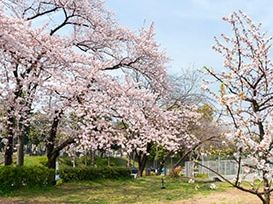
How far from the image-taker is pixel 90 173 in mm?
23781

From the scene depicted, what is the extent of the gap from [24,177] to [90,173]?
295 inches

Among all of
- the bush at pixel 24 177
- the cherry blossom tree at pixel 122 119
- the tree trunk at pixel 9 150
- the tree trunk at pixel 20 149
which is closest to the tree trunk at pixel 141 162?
the bush at pixel 24 177

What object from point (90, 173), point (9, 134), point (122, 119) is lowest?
point (90, 173)

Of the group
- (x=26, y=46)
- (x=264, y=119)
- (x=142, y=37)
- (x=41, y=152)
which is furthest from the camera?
(x=41, y=152)

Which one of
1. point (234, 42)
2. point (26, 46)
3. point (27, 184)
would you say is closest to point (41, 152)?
point (27, 184)

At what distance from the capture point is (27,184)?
16688 mm

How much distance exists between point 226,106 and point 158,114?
34.3 ft

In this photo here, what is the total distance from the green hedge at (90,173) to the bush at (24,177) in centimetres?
362

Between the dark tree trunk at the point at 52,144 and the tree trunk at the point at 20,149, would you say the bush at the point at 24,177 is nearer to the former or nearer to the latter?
the tree trunk at the point at 20,149

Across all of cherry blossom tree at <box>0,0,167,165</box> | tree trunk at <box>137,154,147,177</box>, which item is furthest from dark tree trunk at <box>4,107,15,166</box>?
tree trunk at <box>137,154,147,177</box>

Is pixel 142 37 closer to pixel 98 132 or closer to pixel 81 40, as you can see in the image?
pixel 81 40

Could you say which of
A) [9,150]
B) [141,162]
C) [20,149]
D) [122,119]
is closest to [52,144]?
[20,149]

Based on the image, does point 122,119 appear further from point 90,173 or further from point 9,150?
point 90,173

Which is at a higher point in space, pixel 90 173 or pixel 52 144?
pixel 52 144
